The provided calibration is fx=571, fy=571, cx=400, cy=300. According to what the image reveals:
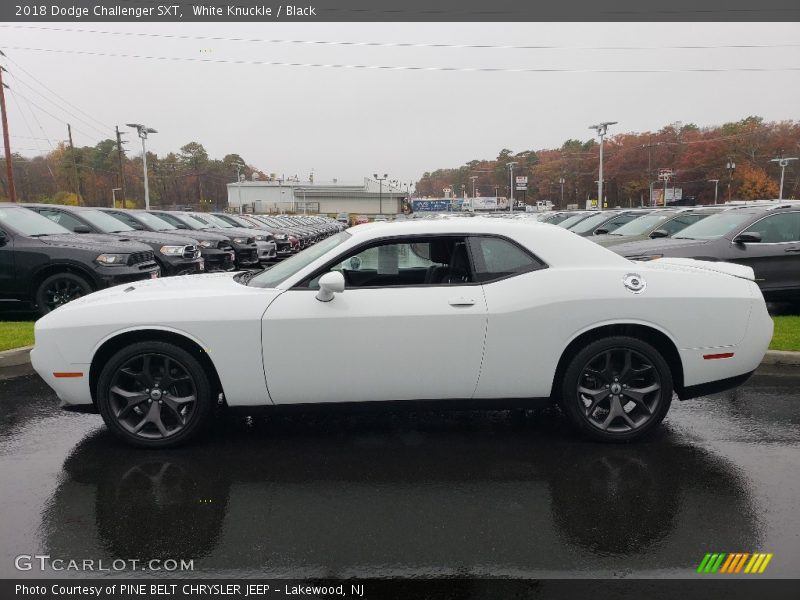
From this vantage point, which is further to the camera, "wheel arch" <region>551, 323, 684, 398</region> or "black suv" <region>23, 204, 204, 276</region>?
"black suv" <region>23, 204, 204, 276</region>

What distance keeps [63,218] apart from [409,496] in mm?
9978

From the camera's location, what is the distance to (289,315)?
3865 mm

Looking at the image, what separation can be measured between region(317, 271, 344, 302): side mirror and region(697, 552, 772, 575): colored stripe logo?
8.24 ft

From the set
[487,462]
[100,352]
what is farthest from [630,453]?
[100,352]

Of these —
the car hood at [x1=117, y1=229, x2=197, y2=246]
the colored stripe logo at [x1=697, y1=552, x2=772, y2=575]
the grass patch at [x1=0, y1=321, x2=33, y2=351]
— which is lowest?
the colored stripe logo at [x1=697, y1=552, x2=772, y2=575]

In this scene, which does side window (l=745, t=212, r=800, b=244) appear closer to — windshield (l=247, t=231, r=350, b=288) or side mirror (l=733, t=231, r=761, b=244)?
side mirror (l=733, t=231, r=761, b=244)

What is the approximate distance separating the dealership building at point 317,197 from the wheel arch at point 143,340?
106148mm

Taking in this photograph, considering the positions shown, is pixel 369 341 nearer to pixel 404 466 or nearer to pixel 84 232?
pixel 404 466

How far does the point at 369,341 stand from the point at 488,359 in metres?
0.83

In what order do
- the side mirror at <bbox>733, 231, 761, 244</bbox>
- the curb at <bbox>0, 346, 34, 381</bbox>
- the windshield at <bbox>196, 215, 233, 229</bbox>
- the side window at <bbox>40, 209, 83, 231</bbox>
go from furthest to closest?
the windshield at <bbox>196, 215, 233, 229</bbox>
the side window at <bbox>40, 209, 83, 231</bbox>
the side mirror at <bbox>733, 231, 761, 244</bbox>
the curb at <bbox>0, 346, 34, 381</bbox>

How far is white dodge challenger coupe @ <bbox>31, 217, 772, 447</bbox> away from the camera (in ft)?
12.7

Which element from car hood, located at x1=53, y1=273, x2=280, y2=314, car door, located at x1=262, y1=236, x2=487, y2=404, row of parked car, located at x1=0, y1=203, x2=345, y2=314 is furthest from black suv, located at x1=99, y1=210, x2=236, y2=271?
car door, located at x1=262, y1=236, x2=487, y2=404

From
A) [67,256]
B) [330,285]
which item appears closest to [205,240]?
[67,256]

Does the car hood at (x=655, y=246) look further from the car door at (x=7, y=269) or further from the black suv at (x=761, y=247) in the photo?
the car door at (x=7, y=269)
